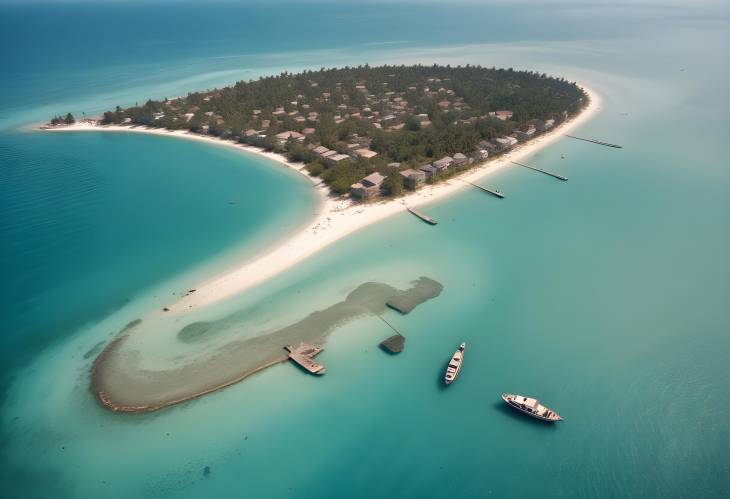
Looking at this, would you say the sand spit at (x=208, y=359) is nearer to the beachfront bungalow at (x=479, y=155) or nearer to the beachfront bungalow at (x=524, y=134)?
the beachfront bungalow at (x=479, y=155)

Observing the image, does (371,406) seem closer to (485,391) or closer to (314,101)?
(485,391)

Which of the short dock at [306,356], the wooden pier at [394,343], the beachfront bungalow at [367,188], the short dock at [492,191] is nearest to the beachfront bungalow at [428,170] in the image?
the short dock at [492,191]

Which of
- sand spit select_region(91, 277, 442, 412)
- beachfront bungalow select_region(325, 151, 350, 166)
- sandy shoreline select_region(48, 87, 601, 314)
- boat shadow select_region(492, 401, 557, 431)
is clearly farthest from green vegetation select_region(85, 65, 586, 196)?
boat shadow select_region(492, 401, 557, 431)

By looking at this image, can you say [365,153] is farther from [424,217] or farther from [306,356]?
[306,356]

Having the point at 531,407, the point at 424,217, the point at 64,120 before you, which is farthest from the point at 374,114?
the point at 531,407

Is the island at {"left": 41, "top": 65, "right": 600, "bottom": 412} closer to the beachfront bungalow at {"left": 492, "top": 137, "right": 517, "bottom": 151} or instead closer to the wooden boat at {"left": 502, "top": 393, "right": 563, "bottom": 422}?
the beachfront bungalow at {"left": 492, "top": 137, "right": 517, "bottom": 151}

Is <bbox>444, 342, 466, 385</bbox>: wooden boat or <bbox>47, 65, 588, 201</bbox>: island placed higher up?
<bbox>47, 65, 588, 201</bbox>: island
